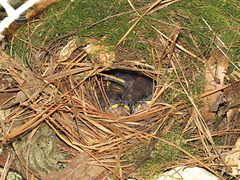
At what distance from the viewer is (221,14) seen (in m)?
2.08

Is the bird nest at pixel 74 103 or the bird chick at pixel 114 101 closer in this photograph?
the bird nest at pixel 74 103

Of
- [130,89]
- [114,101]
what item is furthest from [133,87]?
[114,101]

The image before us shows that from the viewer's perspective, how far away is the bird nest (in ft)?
6.80

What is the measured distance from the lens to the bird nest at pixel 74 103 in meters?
2.07

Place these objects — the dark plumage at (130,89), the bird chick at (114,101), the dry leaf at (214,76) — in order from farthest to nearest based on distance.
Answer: the dark plumage at (130,89) → the bird chick at (114,101) → the dry leaf at (214,76)

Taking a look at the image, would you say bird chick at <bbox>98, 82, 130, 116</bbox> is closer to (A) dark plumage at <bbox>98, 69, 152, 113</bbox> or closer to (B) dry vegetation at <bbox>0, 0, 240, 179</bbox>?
(A) dark plumage at <bbox>98, 69, 152, 113</bbox>

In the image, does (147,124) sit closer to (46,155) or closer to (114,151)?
(114,151)

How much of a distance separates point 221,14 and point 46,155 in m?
1.78

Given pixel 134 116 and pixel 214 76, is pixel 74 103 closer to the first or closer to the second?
pixel 134 116

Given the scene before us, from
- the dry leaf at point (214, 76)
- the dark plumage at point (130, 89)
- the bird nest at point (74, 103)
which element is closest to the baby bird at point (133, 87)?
the dark plumage at point (130, 89)

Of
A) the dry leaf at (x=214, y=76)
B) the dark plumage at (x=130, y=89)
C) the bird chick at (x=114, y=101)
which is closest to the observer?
the dry leaf at (x=214, y=76)

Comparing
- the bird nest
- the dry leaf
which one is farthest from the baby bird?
the dry leaf

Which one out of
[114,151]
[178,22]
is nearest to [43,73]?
[114,151]

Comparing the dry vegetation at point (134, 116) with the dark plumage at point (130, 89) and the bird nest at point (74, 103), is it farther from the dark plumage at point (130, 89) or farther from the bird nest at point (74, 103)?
the dark plumage at point (130, 89)
